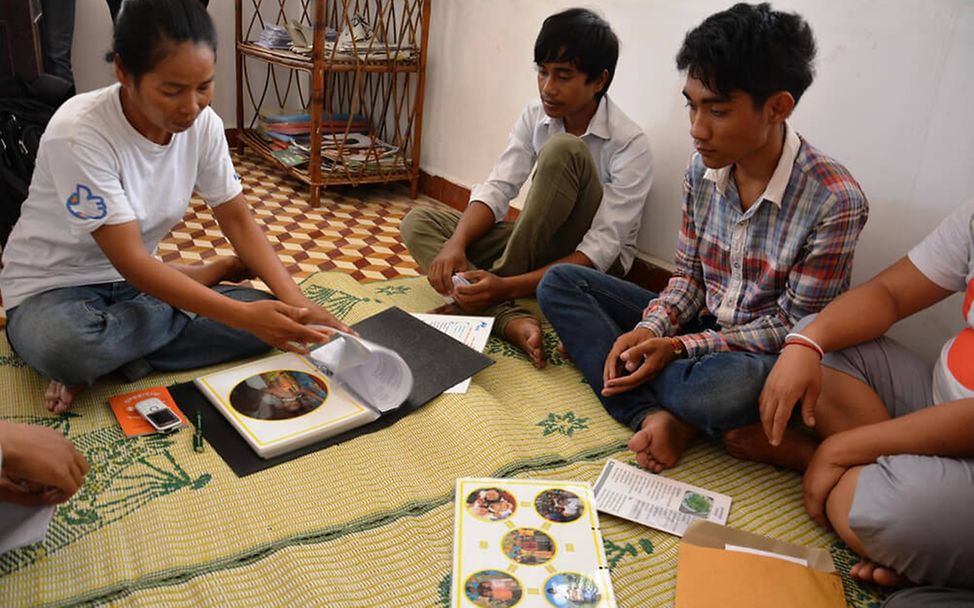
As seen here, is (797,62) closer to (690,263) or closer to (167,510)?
(690,263)

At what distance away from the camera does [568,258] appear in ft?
5.71

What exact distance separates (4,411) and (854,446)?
1.35 meters

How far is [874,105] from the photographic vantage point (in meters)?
1.47

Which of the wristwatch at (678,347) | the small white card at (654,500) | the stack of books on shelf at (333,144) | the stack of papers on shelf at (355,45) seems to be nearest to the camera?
the small white card at (654,500)

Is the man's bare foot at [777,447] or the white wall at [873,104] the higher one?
the white wall at [873,104]

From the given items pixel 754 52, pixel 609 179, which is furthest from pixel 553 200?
pixel 754 52

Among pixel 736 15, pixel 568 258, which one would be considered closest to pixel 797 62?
pixel 736 15

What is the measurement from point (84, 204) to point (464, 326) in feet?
2.50

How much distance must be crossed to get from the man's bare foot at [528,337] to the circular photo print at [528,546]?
0.55 m

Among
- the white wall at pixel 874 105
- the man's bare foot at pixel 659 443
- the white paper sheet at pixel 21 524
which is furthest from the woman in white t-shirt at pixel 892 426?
the white paper sheet at pixel 21 524

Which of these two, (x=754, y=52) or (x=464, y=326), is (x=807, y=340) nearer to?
(x=754, y=52)

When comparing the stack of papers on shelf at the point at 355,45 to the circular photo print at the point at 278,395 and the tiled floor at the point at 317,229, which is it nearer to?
the tiled floor at the point at 317,229

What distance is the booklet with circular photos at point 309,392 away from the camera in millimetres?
1194

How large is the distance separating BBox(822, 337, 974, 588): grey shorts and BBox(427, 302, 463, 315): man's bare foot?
36.7 inches
